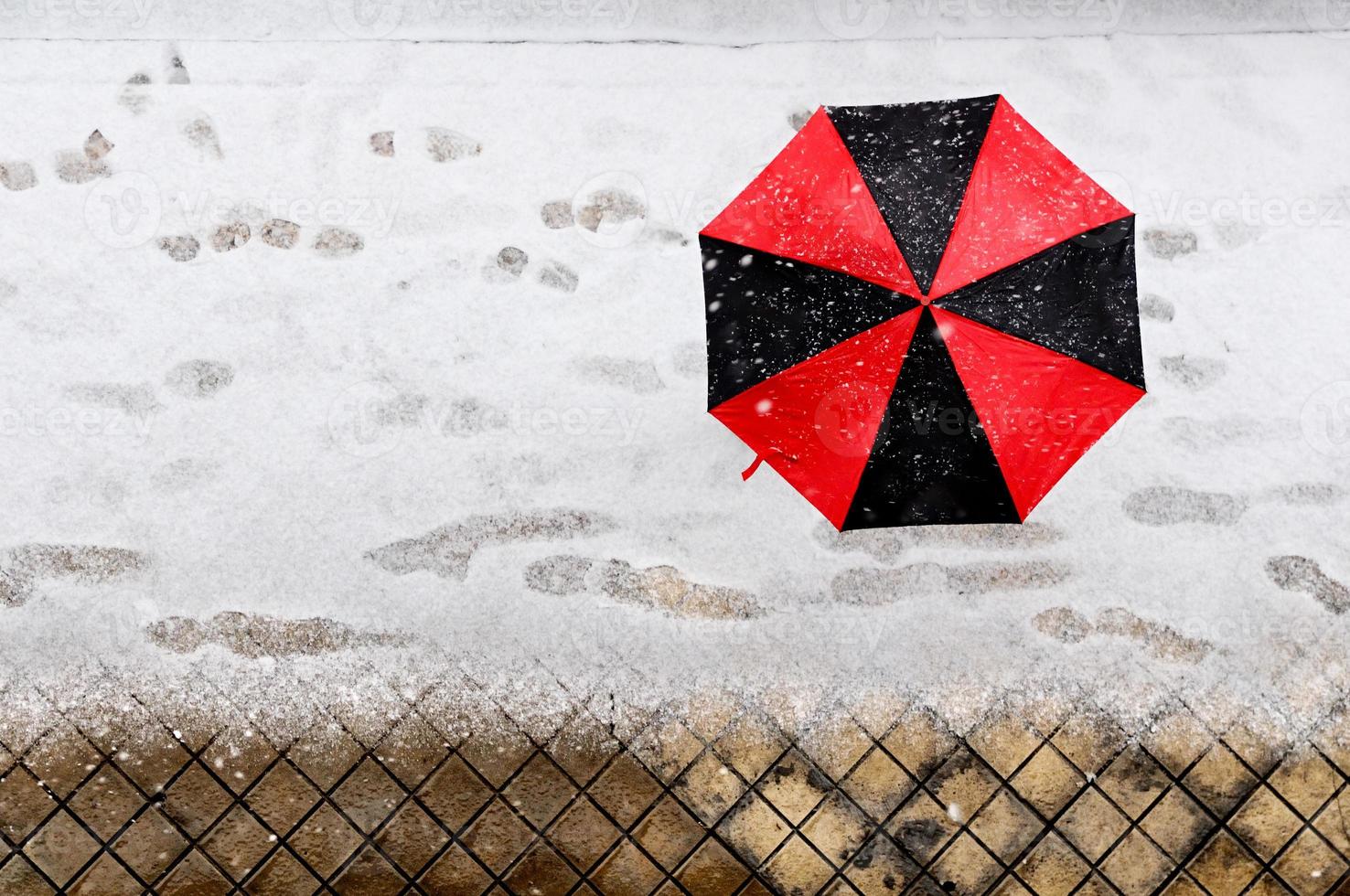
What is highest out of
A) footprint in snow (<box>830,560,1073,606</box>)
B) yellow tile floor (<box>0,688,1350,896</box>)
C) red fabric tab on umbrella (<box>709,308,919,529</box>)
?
red fabric tab on umbrella (<box>709,308,919,529</box>)

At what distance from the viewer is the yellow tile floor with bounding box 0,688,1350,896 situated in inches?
133

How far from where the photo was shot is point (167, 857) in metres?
3.38

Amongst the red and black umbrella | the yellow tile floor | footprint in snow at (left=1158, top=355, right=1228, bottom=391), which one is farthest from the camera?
footprint in snow at (left=1158, top=355, right=1228, bottom=391)

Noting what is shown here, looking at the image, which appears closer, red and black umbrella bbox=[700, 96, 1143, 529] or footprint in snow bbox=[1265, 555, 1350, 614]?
red and black umbrella bbox=[700, 96, 1143, 529]

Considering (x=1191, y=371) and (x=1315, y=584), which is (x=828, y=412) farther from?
(x=1315, y=584)

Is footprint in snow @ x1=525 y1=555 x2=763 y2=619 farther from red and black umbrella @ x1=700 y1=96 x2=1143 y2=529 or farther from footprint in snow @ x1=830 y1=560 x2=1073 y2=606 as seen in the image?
red and black umbrella @ x1=700 y1=96 x2=1143 y2=529

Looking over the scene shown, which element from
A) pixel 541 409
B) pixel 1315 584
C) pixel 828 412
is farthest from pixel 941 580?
pixel 541 409

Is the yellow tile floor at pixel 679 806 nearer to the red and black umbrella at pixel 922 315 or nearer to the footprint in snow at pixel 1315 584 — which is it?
the footprint in snow at pixel 1315 584

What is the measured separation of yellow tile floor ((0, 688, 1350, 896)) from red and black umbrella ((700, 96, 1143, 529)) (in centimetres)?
109

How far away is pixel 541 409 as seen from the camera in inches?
138

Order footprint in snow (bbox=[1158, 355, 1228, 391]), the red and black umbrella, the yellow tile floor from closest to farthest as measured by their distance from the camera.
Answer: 1. the red and black umbrella
2. the yellow tile floor
3. footprint in snow (bbox=[1158, 355, 1228, 391])

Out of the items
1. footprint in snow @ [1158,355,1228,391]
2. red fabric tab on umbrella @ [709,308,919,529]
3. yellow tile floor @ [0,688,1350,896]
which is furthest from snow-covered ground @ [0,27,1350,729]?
red fabric tab on umbrella @ [709,308,919,529]

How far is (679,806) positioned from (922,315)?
6.22ft

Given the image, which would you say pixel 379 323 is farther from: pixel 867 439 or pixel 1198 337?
pixel 1198 337
